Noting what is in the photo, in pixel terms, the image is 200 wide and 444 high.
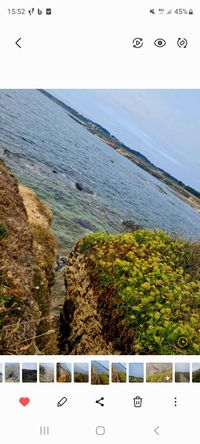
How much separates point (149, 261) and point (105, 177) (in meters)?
27.1

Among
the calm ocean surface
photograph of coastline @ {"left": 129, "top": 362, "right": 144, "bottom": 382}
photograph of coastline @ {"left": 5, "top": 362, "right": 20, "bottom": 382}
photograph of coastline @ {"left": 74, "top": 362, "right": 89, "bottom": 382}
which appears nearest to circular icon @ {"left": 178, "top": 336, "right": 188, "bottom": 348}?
photograph of coastline @ {"left": 129, "top": 362, "right": 144, "bottom": 382}

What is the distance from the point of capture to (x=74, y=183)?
91.7 ft

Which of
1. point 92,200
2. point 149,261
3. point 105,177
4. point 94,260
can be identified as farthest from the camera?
point 105,177

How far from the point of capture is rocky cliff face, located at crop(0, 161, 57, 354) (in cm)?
632

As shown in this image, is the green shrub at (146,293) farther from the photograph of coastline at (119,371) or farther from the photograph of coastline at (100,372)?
the photograph of coastline at (100,372)

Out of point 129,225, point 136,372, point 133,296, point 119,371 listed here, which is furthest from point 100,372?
point 129,225

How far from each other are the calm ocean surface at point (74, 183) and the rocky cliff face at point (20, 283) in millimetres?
4727

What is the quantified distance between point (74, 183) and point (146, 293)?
19921 millimetres
